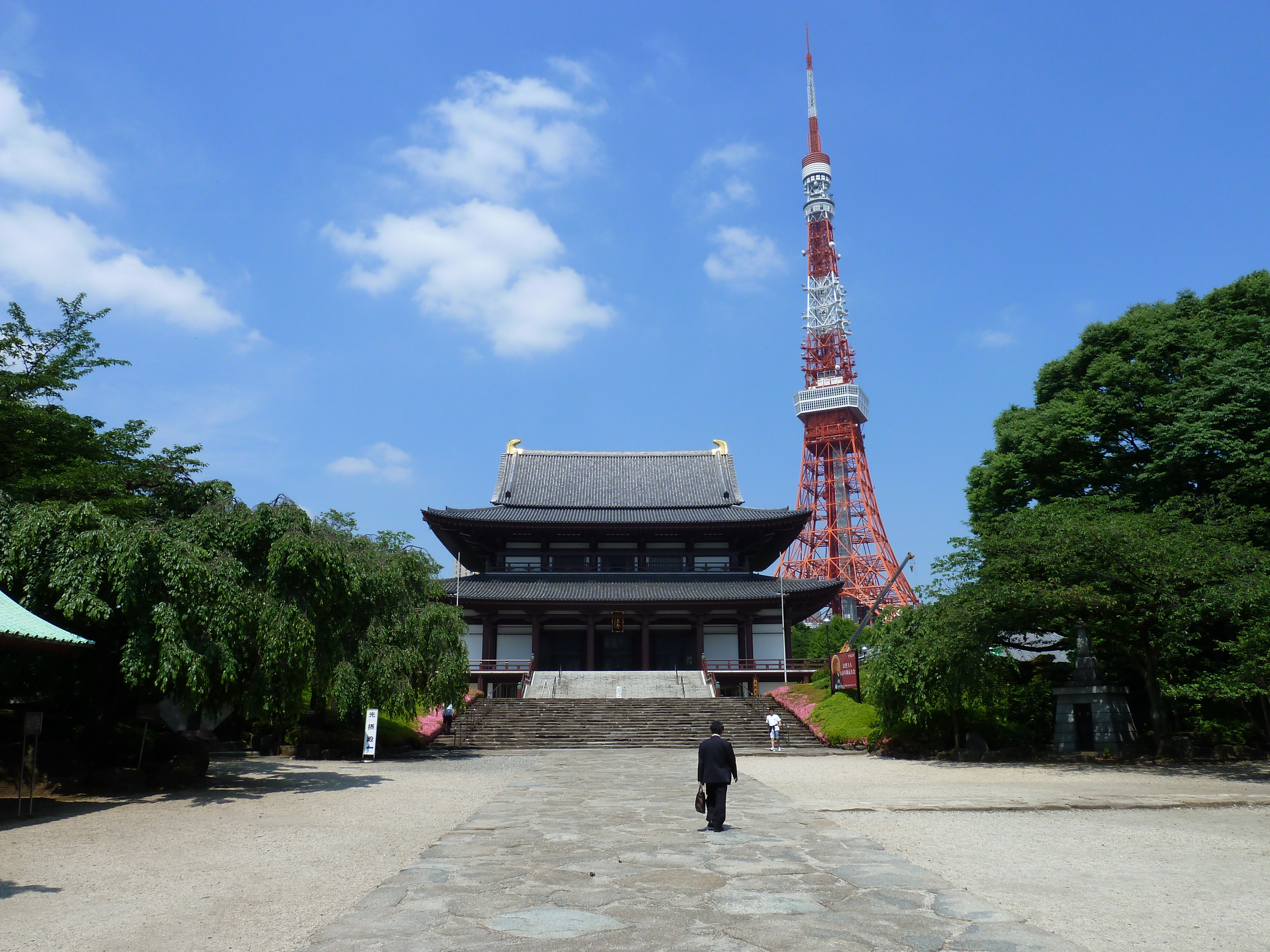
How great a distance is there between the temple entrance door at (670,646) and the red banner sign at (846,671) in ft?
38.2

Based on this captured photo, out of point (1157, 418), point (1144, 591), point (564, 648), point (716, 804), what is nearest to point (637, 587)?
point (564, 648)

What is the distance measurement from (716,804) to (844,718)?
1824 centimetres

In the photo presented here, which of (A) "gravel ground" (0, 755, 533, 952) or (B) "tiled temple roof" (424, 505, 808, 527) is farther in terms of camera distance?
(B) "tiled temple roof" (424, 505, 808, 527)

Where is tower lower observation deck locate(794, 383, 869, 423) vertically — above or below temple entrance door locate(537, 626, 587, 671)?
above

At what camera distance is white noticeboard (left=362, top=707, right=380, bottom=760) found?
2008 cm

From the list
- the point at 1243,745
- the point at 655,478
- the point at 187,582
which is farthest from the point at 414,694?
the point at 655,478

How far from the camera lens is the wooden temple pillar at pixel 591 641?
38.3 m

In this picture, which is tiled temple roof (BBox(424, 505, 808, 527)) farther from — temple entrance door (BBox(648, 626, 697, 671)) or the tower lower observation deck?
→ the tower lower observation deck

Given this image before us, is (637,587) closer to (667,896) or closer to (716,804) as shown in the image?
(716,804)

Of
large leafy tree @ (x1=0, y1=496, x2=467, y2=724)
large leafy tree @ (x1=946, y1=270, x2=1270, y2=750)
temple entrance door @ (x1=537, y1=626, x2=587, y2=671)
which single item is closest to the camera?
large leafy tree @ (x1=0, y1=496, x2=467, y2=724)

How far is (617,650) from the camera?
40500 mm

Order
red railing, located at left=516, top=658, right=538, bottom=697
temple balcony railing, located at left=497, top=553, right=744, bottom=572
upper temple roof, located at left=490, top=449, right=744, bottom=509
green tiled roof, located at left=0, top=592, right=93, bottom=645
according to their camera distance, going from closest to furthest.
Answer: green tiled roof, located at left=0, top=592, right=93, bottom=645
red railing, located at left=516, top=658, right=538, bottom=697
temple balcony railing, located at left=497, top=553, right=744, bottom=572
upper temple roof, located at left=490, top=449, right=744, bottom=509

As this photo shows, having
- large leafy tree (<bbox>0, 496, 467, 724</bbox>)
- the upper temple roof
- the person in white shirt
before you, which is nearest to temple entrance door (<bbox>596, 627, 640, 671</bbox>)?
the upper temple roof

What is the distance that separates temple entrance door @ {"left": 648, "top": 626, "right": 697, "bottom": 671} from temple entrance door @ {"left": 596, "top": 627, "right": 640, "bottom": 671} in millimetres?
782
